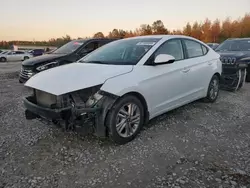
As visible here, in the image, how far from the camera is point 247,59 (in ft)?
25.7

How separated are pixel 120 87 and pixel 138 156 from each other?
965mm

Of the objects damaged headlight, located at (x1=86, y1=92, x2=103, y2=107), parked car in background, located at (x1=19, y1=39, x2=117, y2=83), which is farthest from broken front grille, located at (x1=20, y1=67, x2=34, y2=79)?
damaged headlight, located at (x1=86, y1=92, x2=103, y2=107)

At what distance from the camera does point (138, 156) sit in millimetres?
3246

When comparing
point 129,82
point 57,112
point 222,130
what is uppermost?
point 129,82

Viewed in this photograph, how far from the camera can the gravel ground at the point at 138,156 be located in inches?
108

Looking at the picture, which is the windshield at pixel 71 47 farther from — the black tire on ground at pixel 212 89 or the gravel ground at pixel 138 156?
the black tire on ground at pixel 212 89

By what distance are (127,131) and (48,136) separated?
129cm

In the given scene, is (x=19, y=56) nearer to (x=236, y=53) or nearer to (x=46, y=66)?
(x=46, y=66)

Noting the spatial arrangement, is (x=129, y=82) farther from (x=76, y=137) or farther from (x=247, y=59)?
(x=247, y=59)

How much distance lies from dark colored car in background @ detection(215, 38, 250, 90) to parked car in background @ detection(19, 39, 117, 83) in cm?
428

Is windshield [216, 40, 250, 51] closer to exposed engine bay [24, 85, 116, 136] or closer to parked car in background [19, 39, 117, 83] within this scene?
parked car in background [19, 39, 117, 83]

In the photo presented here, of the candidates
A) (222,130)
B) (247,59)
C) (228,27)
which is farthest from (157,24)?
(222,130)

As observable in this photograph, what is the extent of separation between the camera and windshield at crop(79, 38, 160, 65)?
3.98 m

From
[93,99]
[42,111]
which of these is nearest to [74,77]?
[93,99]
